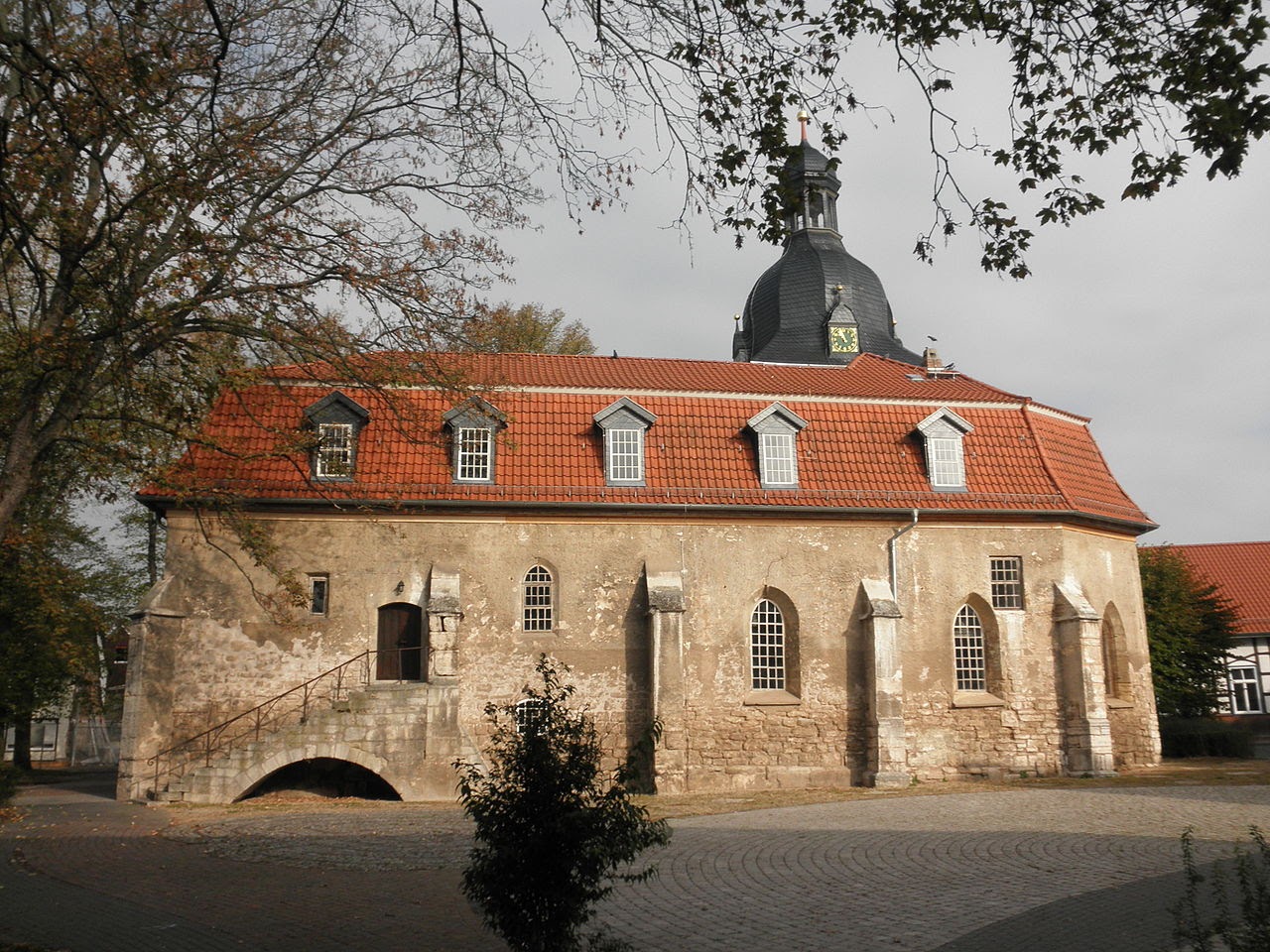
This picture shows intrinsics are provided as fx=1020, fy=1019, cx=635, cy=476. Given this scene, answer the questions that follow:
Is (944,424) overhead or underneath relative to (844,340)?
underneath

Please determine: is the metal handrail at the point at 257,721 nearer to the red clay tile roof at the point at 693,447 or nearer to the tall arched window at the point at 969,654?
the red clay tile roof at the point at 693,447

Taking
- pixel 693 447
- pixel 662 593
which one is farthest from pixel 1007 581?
pixel 662 593

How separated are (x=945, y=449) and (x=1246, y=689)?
26.2m

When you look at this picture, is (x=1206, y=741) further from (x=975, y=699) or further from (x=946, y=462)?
(x=946, y=462)

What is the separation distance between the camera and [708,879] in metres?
11.9

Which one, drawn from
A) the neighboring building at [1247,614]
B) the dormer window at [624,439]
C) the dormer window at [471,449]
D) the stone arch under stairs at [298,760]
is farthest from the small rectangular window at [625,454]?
the neighboring building at [1247,614]

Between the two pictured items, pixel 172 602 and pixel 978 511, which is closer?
pixel 172 602

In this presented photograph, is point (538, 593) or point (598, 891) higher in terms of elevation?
point (538, 593)

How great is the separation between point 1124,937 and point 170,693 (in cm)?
1812

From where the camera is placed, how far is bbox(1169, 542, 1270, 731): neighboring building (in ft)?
134

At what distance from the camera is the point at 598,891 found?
6969 mm

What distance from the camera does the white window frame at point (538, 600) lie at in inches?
859

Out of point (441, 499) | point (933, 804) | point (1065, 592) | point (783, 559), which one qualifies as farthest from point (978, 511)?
point (441, 499)

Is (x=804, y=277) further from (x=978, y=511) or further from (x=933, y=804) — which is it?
Answer: (x=933, y=804)
